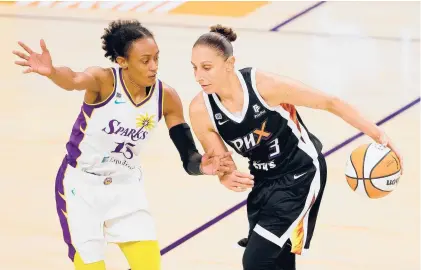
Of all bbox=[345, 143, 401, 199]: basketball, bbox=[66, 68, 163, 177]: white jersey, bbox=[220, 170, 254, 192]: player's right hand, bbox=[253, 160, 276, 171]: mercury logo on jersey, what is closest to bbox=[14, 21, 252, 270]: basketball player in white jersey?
bbox=[66, 68, 163, 177]: white jersey

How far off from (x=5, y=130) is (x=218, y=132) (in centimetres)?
352

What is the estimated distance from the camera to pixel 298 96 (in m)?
5.30

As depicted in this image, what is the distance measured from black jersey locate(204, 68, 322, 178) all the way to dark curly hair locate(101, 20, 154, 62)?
50cm

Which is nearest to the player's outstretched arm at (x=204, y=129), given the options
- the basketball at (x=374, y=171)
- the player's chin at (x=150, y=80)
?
the player's chin at (x=150, y=80)

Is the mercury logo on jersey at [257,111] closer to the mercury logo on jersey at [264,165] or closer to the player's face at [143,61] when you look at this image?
the mercury logo on jersey at [264,165]

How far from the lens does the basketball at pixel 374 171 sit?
573 centimetres

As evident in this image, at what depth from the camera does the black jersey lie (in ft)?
17.5

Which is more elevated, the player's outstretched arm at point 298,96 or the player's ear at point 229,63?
the player's ear at point 229,63

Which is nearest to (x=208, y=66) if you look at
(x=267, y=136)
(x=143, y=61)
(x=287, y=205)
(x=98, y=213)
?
(x=143, y=61)

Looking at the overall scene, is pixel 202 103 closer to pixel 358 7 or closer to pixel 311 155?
pixel 311 155

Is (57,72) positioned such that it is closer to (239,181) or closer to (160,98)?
(160,98)

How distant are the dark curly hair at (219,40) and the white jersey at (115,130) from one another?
45 cm

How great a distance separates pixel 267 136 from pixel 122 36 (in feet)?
3.22

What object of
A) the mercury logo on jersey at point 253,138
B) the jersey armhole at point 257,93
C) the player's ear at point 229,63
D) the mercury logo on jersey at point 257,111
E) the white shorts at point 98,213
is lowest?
the white shorts at point 98,213
